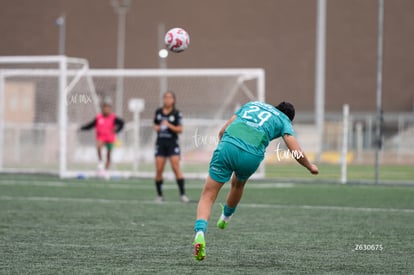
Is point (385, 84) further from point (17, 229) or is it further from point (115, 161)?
point (17, 229)

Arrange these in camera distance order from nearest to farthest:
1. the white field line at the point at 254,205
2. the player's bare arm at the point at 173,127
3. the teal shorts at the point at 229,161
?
the teal shorts at the point at 229,161 → the white field line at the point at 254,205 → the player's bare arm at the point at 173,127

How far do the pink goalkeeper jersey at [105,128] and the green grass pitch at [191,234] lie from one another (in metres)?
5.25

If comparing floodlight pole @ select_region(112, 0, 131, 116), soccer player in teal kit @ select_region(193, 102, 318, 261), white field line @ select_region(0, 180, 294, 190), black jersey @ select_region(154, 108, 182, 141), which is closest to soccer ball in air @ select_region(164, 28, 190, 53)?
soccer player in teal kit @ select_region(193, 102, 318, 261)

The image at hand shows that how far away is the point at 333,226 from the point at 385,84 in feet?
122

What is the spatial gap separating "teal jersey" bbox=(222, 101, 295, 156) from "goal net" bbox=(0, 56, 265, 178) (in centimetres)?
1490

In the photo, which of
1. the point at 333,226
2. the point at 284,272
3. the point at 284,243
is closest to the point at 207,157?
the point at 333,226

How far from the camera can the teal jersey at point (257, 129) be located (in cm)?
846

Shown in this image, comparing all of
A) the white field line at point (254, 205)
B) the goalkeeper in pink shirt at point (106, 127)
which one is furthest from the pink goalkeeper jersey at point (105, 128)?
the white field line at point (254, 205)

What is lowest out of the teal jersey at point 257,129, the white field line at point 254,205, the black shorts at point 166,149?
the white field line at point 254,205

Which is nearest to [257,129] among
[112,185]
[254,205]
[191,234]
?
[191,234]

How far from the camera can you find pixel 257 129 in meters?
8.46

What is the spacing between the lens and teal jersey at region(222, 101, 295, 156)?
846 cm

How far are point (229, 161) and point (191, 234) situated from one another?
7.58ft

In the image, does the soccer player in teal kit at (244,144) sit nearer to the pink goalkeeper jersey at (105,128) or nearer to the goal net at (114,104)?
the goal net at (114,104)
